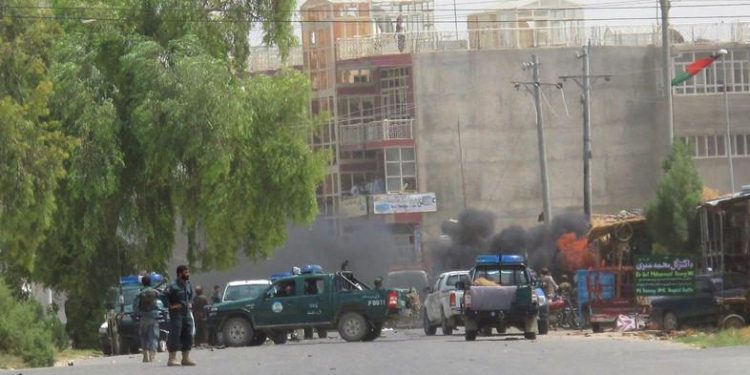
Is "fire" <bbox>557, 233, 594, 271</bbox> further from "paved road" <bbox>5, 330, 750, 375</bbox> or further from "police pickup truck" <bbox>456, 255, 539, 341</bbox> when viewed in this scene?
"paved road" <bbox>5, 330, 750, 375</bbox>

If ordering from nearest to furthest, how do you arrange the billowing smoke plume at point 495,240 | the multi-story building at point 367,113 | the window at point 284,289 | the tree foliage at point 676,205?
the window at point 284,289, the tree foliage at point 676,205, the billowing smoke plume at point 495,240, the multi-story building at point 367,113

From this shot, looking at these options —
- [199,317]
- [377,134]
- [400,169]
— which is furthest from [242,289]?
[377,134]

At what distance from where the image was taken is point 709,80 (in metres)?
75.1

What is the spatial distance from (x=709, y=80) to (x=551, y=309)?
33.6 metres

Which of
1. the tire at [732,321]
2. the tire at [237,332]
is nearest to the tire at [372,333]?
the tire at [237,332]

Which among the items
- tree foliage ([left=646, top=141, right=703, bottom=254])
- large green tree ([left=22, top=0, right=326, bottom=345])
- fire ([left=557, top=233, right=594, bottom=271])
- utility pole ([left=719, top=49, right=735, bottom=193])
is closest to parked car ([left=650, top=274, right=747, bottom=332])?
large green tree ([left=22, top=0, right=326, bottom=345])

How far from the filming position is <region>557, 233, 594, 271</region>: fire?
58062mm

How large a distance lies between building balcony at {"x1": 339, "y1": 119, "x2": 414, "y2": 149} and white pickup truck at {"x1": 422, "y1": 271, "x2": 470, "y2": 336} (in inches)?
1240

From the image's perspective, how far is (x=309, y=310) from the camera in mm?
38719

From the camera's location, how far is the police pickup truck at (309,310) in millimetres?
38031

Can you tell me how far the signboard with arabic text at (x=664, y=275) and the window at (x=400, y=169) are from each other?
3713 cm

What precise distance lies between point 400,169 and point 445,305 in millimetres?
35369

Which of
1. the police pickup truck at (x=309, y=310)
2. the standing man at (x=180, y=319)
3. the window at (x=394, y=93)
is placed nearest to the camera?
the standing man at (x=180, y=319)

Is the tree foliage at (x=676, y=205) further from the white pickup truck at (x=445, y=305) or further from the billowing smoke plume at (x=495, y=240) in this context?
the white pickup truck at (x=445, y=305)
